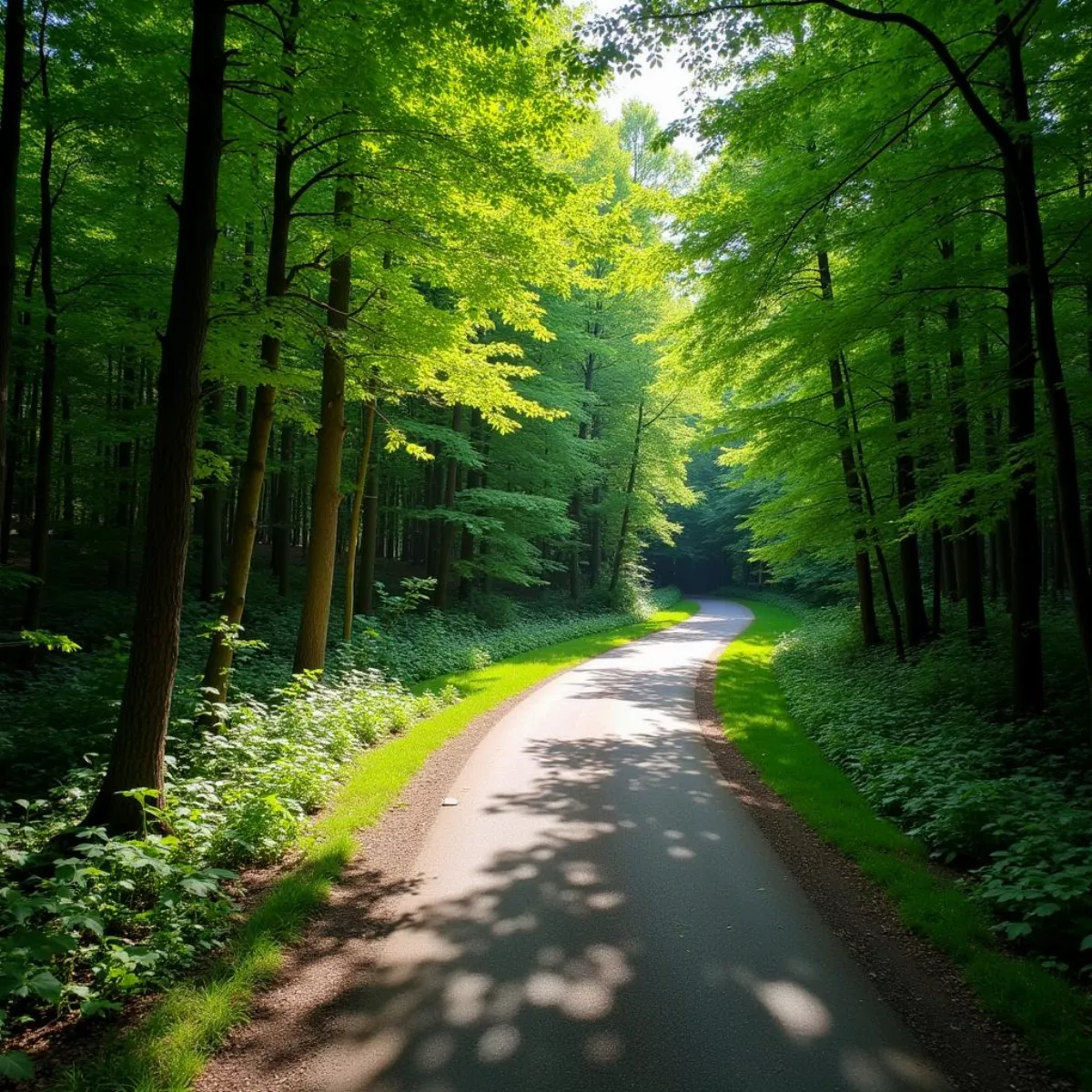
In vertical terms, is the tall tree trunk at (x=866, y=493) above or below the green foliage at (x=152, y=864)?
above

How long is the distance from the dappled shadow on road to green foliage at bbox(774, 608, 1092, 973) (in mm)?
1498

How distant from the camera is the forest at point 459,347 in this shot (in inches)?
179

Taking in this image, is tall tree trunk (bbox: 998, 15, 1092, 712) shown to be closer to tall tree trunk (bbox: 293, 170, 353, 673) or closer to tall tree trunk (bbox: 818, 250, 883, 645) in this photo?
tall tree trunk (bbox: 818, 250, 883, 645)

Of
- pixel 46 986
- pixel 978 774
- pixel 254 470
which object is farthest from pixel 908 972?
pixel 254 470

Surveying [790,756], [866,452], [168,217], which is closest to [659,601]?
[866,452]

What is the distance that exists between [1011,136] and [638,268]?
4296 mm

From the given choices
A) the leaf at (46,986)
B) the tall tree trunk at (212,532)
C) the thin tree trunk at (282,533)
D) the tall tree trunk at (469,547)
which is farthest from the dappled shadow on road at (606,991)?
the tall tree trunk at (469,547)

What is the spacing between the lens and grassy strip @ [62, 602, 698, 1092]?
114 inches

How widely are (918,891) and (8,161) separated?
10194mm

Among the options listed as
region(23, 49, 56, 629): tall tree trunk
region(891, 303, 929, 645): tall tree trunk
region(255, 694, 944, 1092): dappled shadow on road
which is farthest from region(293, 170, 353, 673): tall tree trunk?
region(891, 303, 929, 645): tall tree trunk

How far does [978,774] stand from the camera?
6.44 meters

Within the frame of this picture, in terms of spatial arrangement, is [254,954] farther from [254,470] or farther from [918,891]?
[254,470]

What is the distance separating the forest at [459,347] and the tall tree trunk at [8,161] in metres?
0.03

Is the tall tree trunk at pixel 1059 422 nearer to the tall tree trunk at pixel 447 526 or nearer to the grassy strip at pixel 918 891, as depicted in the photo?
the grassy strip at pixel 918 891
